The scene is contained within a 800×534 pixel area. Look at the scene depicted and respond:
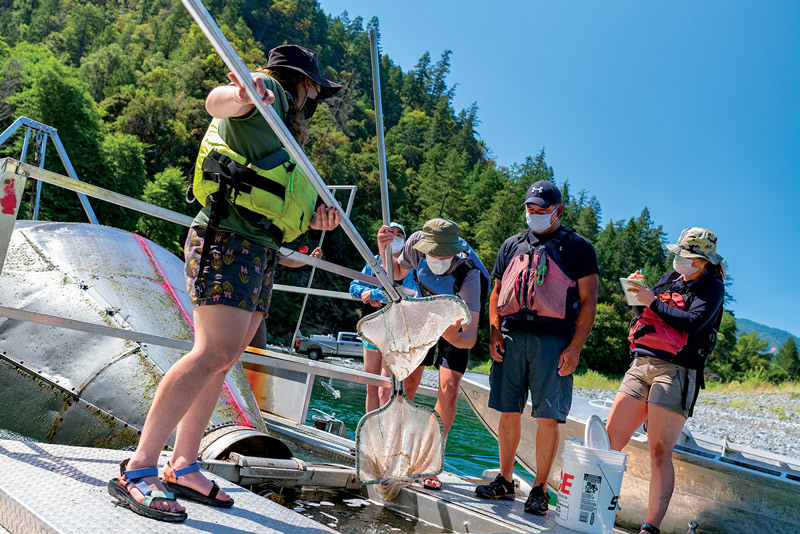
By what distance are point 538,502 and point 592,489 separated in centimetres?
83

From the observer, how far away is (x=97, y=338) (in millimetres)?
4035

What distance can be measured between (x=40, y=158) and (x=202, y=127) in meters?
66.8

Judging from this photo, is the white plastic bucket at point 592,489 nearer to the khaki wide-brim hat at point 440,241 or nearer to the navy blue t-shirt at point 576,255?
the navy blue t-shirt at point 576,255

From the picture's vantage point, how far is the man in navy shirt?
386 cm

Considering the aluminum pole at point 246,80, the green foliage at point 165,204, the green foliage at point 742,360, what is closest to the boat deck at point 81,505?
the aluminum pole at point 246,80

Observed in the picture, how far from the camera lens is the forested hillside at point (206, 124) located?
161 ft

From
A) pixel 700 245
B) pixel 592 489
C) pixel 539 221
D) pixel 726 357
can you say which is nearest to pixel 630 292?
pixel 700 245

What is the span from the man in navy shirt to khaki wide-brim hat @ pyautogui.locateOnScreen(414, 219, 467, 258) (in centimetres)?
44

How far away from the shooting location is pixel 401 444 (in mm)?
3244

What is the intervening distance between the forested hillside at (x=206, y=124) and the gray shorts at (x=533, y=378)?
29.0 meters

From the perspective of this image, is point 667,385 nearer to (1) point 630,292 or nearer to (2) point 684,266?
(1) point 630,292

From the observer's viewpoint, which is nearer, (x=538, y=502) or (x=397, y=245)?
(x=538, y=502)

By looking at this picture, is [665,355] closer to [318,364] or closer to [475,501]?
[475,501]

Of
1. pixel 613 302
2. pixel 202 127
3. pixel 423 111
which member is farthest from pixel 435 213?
pixel 423 111
